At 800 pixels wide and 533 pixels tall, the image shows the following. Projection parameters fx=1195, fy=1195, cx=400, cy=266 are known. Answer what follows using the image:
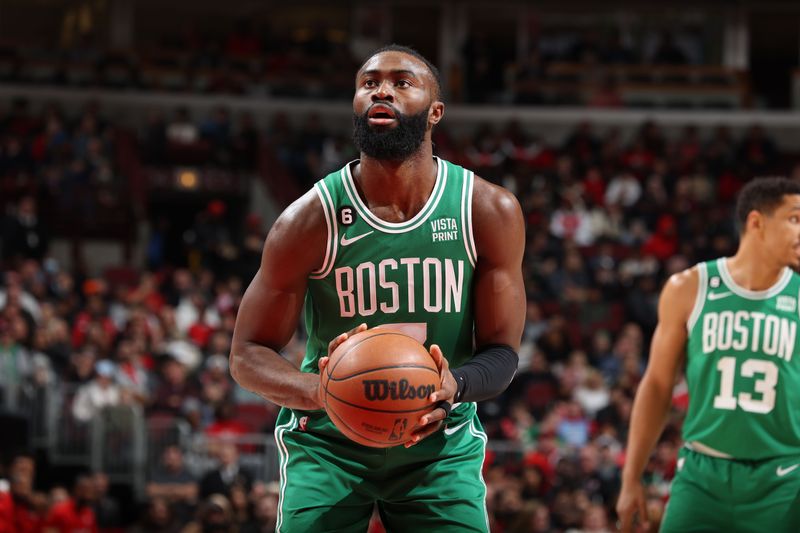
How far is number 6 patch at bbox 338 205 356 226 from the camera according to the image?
4.19 metres

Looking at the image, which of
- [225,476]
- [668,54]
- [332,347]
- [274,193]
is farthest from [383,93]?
[668,54]

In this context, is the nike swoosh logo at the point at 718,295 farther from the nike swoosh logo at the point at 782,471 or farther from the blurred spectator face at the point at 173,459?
the blurred spectator face at the point at 173,459

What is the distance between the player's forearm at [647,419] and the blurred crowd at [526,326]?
201 centimetres

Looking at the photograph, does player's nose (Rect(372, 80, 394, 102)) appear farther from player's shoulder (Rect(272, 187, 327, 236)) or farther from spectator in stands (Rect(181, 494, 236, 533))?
spectator in stands (Rect(181, 494, 236, 533))

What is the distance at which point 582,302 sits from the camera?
1563 centimetres

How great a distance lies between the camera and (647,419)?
5391 millimetres

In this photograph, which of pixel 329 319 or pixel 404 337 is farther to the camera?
pixel 329 319

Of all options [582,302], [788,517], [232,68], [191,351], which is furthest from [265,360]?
[232,68]

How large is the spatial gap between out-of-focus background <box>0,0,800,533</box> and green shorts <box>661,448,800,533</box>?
78.2 inches

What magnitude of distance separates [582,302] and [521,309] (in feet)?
37.7

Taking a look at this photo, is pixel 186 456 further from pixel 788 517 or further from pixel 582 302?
pixel 788 517

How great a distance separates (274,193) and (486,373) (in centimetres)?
1670

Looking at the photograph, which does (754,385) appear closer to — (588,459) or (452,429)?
(452,429)

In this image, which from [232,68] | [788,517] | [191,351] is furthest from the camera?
[232,68]
